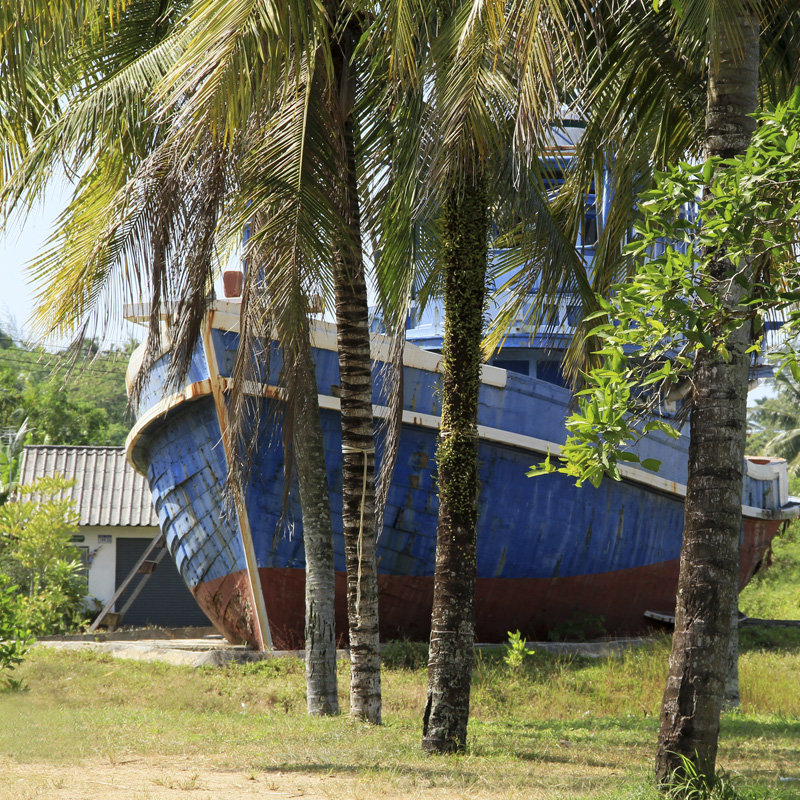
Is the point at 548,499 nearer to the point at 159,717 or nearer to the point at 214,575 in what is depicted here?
the point at 214,575

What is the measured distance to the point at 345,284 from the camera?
764cm

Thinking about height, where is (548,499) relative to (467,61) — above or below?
below

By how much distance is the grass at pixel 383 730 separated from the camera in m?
5.45

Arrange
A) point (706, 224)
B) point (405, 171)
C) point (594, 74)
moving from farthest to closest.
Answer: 1. point (594, 74)
2. point (405, 171)
3. point (706, 224)

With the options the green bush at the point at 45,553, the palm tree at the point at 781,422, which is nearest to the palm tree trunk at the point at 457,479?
the green bush at the point at 45,553

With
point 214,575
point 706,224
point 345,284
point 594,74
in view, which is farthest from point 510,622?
point 706,224

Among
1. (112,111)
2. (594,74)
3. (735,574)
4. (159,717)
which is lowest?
(159,717)

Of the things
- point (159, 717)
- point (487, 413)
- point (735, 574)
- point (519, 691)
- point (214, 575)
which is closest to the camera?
point (735, 574)

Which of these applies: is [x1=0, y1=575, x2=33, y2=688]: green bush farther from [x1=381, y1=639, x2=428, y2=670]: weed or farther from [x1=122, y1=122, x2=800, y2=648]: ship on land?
[x1=381, y1=639, x2=428, y2=670]: weed

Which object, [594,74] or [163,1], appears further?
[163,1]

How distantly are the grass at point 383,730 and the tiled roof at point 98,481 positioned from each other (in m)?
8.09

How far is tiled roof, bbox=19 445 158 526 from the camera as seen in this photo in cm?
2003

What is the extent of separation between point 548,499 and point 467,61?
7309mm

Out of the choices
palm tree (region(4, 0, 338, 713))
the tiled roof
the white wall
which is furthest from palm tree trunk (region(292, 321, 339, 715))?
the white wall
